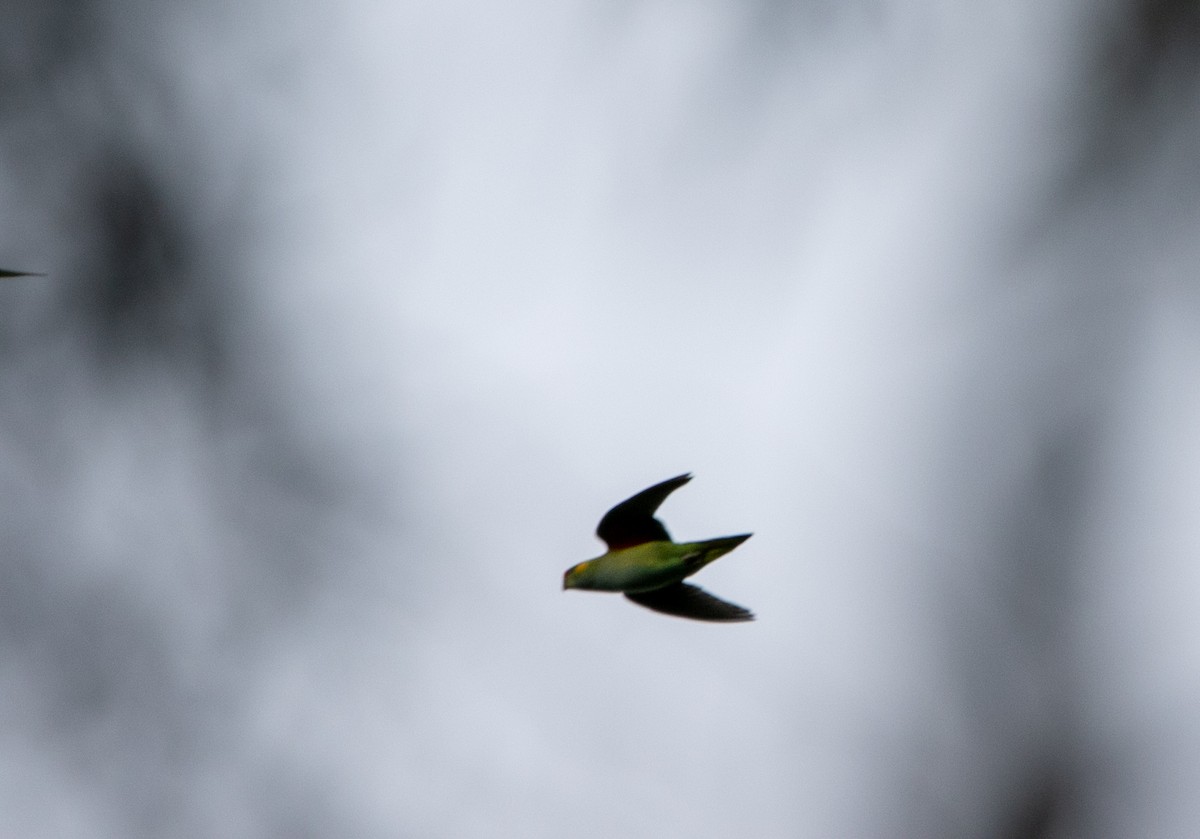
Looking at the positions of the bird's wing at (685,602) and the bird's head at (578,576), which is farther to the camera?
the bird's wing at (685,602)

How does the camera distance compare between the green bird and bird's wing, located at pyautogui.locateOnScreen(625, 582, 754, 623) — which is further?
bird's wing, located at pyautogui.locateOnScreen(625, 582, 754, 623)

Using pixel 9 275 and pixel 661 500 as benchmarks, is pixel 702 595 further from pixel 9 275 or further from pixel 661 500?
pixel 9 275

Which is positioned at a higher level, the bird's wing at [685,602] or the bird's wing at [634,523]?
the bird's wing at [634,523]

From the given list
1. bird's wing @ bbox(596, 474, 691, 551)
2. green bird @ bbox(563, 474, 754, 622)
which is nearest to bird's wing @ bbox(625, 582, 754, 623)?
green bird @ bbox(563, 474, 754, 622)

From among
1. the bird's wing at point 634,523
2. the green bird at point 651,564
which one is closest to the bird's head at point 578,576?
the green bird at point 651,564

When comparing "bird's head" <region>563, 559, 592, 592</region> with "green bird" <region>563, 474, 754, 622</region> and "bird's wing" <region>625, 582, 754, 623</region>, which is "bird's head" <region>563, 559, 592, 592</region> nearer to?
"green bird" <region>563, 474, 754, 622</region>

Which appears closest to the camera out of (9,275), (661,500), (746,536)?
(9,275)

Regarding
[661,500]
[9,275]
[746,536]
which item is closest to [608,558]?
[661,500]

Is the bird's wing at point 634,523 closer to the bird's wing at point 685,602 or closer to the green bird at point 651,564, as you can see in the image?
the green bird at point 651,564
